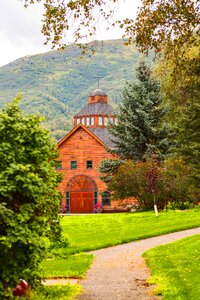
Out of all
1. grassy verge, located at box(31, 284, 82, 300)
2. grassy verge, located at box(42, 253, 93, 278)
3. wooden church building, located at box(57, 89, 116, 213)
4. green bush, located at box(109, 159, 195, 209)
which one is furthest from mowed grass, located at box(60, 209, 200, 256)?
wooden church building, located at box(57, 89, 116, 213)

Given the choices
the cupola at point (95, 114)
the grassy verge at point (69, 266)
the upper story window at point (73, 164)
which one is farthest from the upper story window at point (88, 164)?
the grassy verge at point (69, 266)

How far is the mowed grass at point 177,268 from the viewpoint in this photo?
10.8 metres

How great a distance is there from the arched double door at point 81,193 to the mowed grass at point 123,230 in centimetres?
2513

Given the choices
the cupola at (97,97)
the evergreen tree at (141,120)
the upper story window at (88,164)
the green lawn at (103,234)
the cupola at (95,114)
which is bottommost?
the green lawn at (103,234)

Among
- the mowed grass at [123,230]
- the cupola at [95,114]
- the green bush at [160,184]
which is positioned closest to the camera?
the mowed grass at [123,230]

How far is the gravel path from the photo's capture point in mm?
10922

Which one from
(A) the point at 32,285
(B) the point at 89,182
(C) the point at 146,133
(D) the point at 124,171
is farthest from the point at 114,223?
(B) the point at 89,182

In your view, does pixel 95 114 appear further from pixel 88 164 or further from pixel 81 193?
pixel 81 193

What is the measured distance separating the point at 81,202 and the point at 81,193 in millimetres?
959

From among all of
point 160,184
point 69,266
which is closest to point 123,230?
point 69,266

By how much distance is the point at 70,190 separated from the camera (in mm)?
57938

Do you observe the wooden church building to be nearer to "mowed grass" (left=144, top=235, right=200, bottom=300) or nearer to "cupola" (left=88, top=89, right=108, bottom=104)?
"cupola" (left=88, top=89, right=108, bottom=104)

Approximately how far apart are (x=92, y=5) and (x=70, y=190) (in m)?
45.6

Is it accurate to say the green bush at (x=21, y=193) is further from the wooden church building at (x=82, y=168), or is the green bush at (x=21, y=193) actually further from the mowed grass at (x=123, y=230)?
the wooden church building at (x=82, y=168)
